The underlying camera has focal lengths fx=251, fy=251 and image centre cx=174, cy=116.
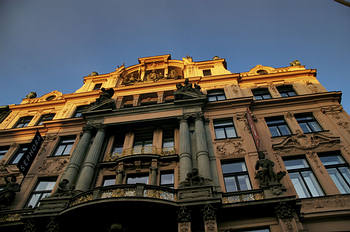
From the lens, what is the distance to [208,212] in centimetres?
1262

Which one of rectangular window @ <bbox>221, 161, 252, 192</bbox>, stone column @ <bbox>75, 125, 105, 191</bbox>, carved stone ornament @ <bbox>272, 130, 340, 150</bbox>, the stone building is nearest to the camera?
the stone building

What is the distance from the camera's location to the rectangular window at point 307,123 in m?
19.3

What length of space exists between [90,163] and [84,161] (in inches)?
42.1

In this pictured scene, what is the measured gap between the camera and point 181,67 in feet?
98.6

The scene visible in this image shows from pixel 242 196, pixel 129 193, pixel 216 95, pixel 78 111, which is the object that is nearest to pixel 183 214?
pixel 129 193

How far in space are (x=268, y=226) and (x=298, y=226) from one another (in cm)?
138

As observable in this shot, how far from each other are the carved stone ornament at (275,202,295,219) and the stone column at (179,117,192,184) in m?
5.39

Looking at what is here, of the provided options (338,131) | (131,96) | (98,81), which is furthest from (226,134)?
(98,81)

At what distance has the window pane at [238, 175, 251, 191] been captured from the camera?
15.4 m

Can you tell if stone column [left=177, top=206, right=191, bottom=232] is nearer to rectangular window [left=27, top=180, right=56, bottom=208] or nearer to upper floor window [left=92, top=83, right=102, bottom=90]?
rectangular window [left=27, top=180, right=56, bottom=208]

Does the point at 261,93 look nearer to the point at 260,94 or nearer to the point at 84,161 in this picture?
the point at 260,94

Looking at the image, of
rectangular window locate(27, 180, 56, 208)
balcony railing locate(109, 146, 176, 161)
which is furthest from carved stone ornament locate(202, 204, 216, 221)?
rectangular window locate(27, 180, 56, 208)

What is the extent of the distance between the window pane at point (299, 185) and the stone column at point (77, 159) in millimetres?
14178

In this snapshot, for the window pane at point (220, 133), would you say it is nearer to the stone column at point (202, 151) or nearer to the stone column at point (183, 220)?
the stone column at point (202, 151)
